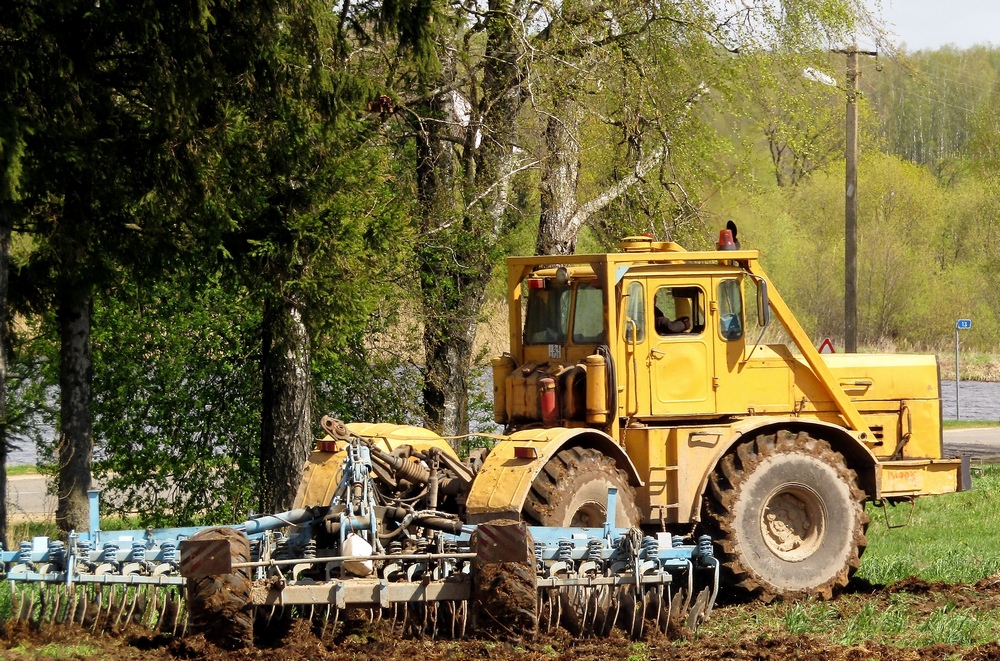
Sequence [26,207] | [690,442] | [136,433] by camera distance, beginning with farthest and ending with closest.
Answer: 1. [136,433]
2. [26,207]
3. [690,442]

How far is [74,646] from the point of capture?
8.16 m

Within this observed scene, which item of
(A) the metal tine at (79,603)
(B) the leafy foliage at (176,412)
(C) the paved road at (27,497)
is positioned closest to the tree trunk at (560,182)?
(B) the leafy foliage at (176,412)

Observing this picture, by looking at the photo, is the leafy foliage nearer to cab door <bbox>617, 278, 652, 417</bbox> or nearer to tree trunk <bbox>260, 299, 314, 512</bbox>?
tree trunk <bbox>260, 299, 314, 512</bbox>

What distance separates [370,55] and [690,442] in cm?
703

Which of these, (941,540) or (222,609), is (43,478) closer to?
(941,540)

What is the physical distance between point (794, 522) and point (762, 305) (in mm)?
1748

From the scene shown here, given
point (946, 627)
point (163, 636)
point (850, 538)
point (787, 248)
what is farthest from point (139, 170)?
point (787, 248)

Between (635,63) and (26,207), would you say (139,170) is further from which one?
(635,63)

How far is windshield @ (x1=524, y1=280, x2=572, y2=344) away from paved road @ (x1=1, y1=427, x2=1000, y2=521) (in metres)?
11.0

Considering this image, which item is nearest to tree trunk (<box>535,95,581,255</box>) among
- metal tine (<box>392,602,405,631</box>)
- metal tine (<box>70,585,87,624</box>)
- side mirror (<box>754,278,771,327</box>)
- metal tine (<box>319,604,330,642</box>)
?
side mirror (<box>754,278,771,327</box>)

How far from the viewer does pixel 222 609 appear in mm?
7961

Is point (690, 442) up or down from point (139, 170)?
down

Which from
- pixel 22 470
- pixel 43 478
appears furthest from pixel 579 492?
pixel 22 470

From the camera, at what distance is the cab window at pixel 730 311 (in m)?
10.6
